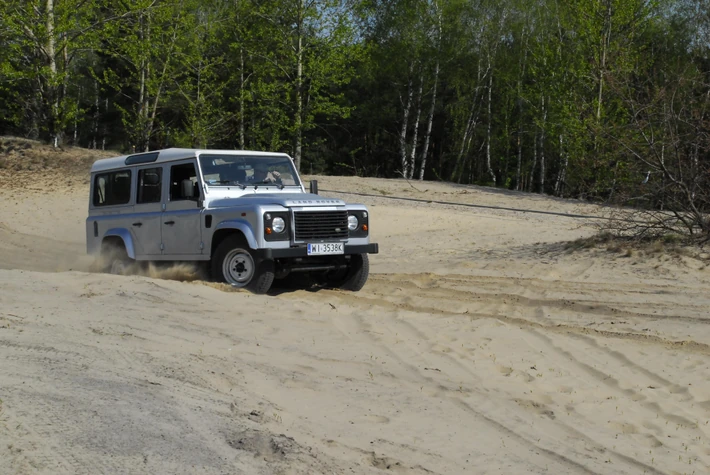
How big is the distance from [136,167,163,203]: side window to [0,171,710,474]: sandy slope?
7.84ft

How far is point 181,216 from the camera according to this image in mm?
11453

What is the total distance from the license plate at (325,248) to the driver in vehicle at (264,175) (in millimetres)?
1661

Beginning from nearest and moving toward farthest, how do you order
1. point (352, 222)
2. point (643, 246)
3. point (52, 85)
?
point (352, 222) → point (643, 246) → point (52, 85)

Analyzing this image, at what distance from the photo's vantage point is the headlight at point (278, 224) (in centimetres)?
1025

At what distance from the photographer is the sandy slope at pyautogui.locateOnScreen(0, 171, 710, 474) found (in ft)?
14.7

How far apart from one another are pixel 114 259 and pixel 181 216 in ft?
6.24

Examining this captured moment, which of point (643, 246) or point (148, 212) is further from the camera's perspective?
point (643, 246)

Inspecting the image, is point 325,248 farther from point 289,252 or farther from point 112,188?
point 112,188

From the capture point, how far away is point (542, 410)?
6047 mm

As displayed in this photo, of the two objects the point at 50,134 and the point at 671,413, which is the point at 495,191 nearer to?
the point at 50,134

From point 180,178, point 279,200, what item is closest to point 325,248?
point 279,200

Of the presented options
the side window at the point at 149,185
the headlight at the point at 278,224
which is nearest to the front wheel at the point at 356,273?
the headlight at the point at 278,224

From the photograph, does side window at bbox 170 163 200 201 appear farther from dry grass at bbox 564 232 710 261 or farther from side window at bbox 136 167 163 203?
dry grass at bbox 564 232 710 261

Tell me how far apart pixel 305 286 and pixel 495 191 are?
2215 centimetres
